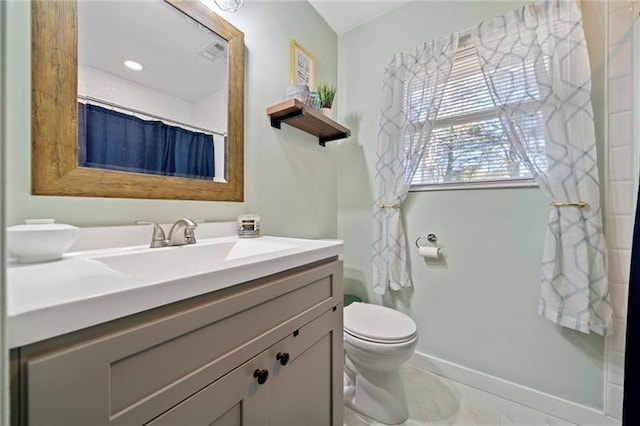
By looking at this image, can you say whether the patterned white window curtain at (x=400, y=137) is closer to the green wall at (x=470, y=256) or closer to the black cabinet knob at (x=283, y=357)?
the green wall at (x=470, y=256)

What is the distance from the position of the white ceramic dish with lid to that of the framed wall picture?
1357 mm

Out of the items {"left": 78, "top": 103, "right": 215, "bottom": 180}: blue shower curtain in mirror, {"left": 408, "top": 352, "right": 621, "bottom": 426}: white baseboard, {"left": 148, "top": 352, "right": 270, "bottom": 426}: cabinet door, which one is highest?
{"left": 78, "top": 103, "right": 215, "bottom": 180}: blue shower curtain in mirror

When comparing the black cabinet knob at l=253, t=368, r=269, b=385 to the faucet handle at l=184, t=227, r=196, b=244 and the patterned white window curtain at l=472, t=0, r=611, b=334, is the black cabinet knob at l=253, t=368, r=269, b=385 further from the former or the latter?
the patterned white window curtain at l=472, t=0, r=611, b=334

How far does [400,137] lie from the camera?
1.68 meters

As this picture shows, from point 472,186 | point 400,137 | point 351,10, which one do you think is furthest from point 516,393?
point 351,10

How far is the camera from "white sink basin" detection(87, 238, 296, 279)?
2.27ft

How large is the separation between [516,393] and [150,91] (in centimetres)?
228

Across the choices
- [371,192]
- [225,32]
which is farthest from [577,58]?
[225,32]

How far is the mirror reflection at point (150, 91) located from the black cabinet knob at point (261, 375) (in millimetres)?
782

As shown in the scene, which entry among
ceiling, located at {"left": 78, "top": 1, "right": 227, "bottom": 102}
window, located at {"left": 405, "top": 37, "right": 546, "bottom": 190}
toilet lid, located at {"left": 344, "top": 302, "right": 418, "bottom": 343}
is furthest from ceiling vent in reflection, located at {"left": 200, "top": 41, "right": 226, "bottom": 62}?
toilet lid, located at {"left": 344, "top": 302, "right": 418, "bottom": 343}

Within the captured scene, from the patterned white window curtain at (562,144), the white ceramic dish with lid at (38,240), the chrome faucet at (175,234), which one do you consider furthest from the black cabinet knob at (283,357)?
the patterned white window curtain at (562,144)

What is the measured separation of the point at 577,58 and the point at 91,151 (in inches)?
80.4

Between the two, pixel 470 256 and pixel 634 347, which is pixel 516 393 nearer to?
pixel 634 347

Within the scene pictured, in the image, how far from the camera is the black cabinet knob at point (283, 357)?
2.25 feet
